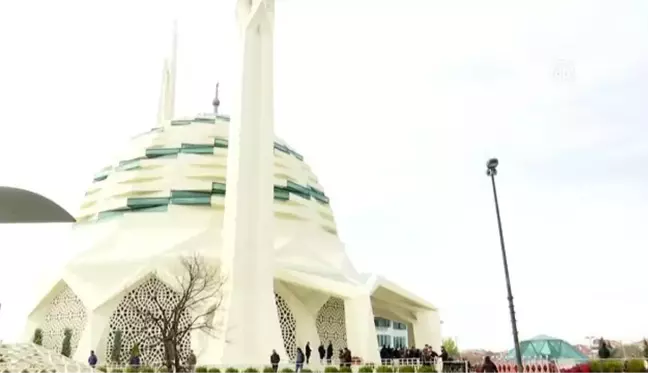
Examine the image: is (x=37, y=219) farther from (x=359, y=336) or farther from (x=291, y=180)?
(x=291, y=180)

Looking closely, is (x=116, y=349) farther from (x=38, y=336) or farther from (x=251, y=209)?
(x=251, y=209)

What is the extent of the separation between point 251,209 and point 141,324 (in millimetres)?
8553

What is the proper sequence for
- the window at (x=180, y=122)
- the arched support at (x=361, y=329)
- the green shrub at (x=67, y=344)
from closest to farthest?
the arched support at (x=361, y=329), the green shrub at (x=67, y=344), the window at (x=180, y=122)

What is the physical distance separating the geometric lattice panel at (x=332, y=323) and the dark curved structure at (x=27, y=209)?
73.6ft

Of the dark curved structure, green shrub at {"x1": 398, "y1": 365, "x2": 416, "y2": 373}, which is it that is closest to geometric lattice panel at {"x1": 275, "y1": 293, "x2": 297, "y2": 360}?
green shrub at {"x1": 398, "y1": 365, "x2": 416, "y2": 373}

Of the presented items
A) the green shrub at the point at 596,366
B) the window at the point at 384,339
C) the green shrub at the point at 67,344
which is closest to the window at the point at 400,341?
the window at the point at 384,339

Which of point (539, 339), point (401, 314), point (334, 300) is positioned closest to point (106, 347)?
point (334, 300)

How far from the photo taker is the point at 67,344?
2991 cm

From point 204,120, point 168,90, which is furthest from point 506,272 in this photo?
point 168,90

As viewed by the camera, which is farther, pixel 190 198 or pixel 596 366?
pixel 190 198

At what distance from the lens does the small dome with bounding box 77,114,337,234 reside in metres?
35.3

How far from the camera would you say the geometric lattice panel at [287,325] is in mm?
31406

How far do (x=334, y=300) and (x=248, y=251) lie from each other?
8.43 m

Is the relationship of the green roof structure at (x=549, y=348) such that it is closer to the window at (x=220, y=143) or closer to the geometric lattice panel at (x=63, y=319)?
the window at (x=220, y=143)
